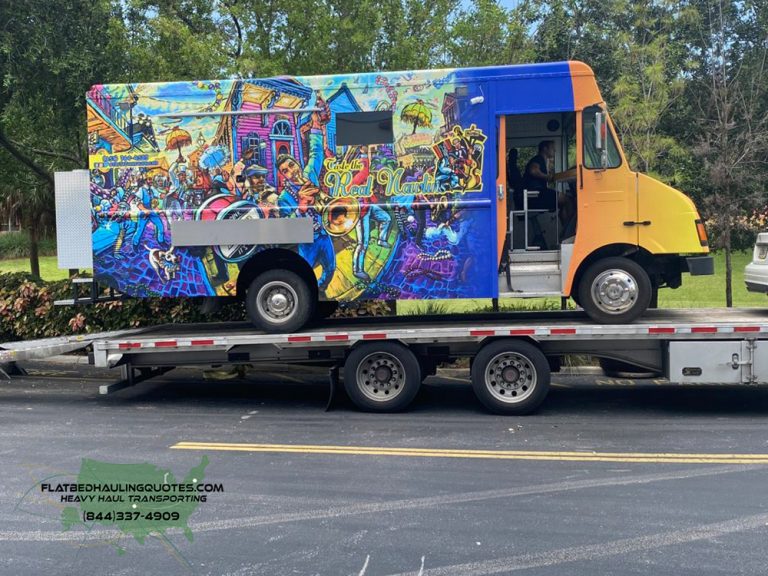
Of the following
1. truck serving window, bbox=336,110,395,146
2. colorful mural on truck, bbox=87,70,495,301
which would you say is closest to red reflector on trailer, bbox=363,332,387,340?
colorful mural on truck, bbox=87,70,495,301

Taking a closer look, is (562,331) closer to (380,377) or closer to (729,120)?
(380,377)

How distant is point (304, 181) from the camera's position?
26.4 ft

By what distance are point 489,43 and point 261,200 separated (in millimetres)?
6954

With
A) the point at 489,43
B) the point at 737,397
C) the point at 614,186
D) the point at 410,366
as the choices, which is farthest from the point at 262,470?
the point at 489,43

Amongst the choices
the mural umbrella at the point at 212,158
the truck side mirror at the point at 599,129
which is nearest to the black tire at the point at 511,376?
the truck side mirror at the point at 599,129

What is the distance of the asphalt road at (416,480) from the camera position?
4301 millimetres

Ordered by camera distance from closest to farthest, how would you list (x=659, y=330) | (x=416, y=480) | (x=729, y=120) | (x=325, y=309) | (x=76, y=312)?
1. (x=416, y=480)
2. (x=659, y=330)
3. (x=325, y=309)
4. (x=76, y=312)
5. (x=729, y=120)

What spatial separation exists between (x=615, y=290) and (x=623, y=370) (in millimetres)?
1149

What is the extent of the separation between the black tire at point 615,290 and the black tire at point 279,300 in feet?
10.2

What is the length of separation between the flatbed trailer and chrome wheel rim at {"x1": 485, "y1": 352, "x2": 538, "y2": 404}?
1 cm

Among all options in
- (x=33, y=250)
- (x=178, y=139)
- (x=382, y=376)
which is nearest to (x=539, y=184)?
(x=382, y=376)

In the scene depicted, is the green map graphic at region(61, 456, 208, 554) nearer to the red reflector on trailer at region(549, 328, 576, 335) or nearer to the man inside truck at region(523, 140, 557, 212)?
the red reflector on trailer at region(549, 328, 576, 335)

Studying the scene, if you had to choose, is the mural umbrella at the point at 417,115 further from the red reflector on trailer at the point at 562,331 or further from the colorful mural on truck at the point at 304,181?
the red reflector on trailer at the point at 562,331

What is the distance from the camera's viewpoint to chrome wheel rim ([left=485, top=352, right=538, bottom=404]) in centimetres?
761
